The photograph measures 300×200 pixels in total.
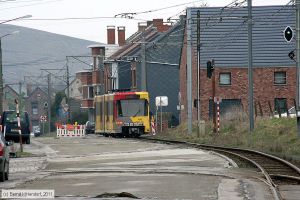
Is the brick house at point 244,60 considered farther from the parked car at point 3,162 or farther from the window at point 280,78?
the parked car at point 3,162

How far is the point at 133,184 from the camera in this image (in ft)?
66.8

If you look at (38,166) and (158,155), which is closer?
(38,166)

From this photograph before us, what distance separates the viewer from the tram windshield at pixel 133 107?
60.8 metres

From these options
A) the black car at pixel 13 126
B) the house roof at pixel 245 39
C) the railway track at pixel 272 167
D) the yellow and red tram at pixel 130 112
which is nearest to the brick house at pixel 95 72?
the house roof at pixel 245 39

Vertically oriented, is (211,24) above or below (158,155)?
above

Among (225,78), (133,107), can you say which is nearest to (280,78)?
(225,78)

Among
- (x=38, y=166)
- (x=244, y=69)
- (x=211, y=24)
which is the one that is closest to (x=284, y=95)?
(x=244, y=69)

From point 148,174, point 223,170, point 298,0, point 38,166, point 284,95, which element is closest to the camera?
point 148,174

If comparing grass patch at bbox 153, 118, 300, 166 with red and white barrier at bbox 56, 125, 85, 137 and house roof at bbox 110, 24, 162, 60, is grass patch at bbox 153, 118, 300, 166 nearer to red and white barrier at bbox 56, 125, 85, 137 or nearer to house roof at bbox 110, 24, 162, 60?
red and white barrier at bbox 56, 125, 85, 137

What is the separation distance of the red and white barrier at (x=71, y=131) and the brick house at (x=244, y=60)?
8.74m

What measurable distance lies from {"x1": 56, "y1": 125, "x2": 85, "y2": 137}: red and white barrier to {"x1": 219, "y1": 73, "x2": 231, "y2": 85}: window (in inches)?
455

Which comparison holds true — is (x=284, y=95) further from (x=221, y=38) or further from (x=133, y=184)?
(x=133, y=184)

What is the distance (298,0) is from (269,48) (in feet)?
141

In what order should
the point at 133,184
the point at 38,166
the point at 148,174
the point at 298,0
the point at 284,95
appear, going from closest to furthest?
1. the point at 133,184
2. the point at 148,174
3. the point at 38,166
4. the point at 298,0
5. the point at 284,95
